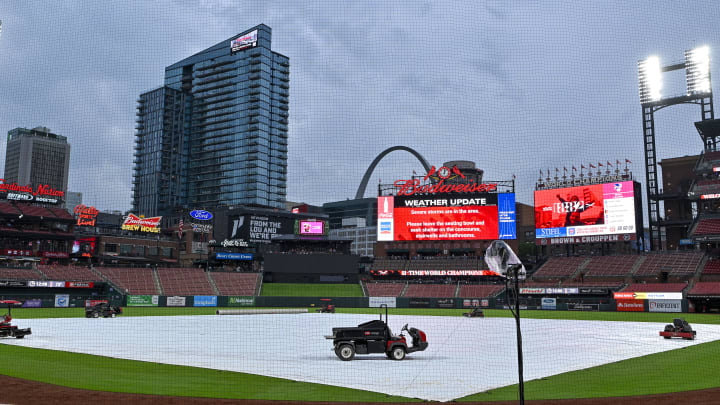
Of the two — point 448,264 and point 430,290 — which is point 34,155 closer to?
point 448,264

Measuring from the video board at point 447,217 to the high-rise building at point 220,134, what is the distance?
90720 mm

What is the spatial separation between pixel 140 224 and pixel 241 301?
41.2m

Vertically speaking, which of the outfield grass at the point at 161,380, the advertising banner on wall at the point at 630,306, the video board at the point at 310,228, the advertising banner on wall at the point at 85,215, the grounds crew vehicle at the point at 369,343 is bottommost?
the advertising banner on wall at the point at 630,306

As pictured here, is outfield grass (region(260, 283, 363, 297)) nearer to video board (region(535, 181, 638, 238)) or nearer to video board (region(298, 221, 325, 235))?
video board (region(298, 221, 325, 235))

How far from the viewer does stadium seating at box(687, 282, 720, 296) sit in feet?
191

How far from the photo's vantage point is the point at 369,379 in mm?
16516

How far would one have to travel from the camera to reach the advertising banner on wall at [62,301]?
6144 cm

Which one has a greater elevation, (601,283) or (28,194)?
(28,194)

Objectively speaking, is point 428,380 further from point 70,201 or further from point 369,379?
point 70,201

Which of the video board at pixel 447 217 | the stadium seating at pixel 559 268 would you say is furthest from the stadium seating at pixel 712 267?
the video board at pixel 447 217

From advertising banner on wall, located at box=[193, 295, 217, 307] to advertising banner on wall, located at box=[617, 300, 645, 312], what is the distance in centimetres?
Answer: 4822

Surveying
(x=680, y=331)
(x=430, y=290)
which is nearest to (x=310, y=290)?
(x=430, y=290)

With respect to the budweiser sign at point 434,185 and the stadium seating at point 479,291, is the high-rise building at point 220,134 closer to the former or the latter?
the budweiser sign at point 434,185

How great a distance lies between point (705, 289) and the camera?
5950 centimetres
